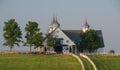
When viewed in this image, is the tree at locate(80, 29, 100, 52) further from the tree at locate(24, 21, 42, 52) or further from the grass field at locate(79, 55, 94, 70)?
the grass field at locate(79, 55, 94, 70)

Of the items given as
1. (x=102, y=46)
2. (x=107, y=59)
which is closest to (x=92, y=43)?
(x=102, y=46)

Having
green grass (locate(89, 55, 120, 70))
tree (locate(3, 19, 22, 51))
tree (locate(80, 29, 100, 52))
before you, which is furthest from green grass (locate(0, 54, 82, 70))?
tree (locate(80, 29, 100, 52))

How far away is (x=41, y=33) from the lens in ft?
232

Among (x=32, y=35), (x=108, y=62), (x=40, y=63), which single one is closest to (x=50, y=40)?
(x=32, y=35)

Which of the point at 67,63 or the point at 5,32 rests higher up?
the point at 5,32

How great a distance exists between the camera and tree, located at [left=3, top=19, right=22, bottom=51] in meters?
69.7

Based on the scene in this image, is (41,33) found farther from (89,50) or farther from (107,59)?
(107,59)

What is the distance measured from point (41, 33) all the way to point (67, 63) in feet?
71.5

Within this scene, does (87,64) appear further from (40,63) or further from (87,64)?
(40,63)

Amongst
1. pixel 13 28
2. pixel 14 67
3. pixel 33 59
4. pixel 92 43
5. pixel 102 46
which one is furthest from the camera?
pixel 102 46

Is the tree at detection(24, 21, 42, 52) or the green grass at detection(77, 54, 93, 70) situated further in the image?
the tree at detection(24, 21, 42, 52)

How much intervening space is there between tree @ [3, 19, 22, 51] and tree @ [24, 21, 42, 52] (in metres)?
1.57

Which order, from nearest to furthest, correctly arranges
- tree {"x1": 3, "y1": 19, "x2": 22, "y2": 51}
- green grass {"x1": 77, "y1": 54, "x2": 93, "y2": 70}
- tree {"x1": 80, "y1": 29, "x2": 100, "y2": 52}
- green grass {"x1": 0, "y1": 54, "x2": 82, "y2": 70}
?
green grass {"x1": 77, "y1": 54, "x2": 93, "y2": 70} < green grass {"x1": 0, "y1": 54, "x2": 82, "y2": 70} < tree {"x1": 3, "y1": 19, "x2": 22, "y2": 51} < tree {"x1": 80, "y1": 29, "x2": 100, "y2": 52}

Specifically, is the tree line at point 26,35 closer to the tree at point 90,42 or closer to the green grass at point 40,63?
the tree at point 90,42
